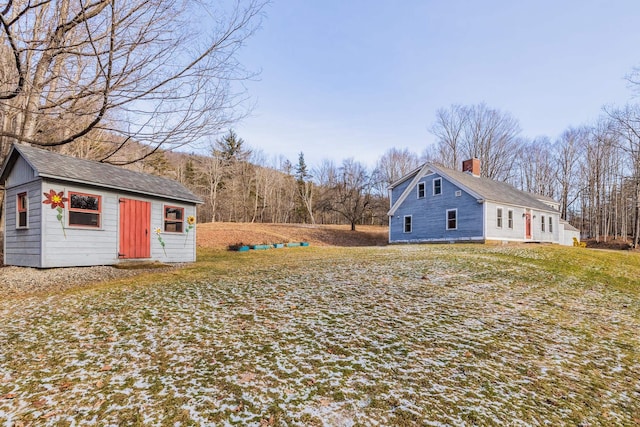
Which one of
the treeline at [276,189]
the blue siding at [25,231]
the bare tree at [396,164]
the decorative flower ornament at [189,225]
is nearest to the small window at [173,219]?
the decorative flower ornament at [189,225]

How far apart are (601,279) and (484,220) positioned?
9009 mm

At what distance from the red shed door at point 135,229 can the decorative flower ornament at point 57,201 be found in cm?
176

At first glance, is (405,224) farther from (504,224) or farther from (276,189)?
(276,189)

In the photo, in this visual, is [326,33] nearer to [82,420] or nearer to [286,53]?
[286,53]

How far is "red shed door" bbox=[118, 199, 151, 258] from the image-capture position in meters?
11.0

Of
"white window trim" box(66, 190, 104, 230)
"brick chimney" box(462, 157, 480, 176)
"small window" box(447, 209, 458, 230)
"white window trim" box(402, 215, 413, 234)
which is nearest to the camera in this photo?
"white window trim" box(66, 190, 104, 230)

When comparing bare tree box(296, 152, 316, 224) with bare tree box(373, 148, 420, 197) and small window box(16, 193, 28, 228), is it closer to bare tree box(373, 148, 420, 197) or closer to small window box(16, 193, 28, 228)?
bare tree box(373, 148, 420, 197)

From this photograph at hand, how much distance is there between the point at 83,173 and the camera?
9.97 metres

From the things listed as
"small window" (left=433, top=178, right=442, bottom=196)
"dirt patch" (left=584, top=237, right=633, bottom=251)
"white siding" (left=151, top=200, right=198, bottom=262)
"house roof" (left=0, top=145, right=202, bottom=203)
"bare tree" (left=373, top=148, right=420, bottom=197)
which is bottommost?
"dirt patch" (left=584, top=237, right=633, bottom=251)

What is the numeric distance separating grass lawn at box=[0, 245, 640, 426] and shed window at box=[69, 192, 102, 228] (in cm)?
431

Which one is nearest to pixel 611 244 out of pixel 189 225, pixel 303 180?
pixel 303 180

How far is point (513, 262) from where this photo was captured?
39.8 ft

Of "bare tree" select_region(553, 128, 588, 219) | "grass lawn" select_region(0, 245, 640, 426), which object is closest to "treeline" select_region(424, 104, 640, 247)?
"bare tree" select_region(553, 128, 588, 219)

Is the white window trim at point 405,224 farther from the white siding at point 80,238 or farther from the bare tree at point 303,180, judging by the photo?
the bare tree at point 303,180
